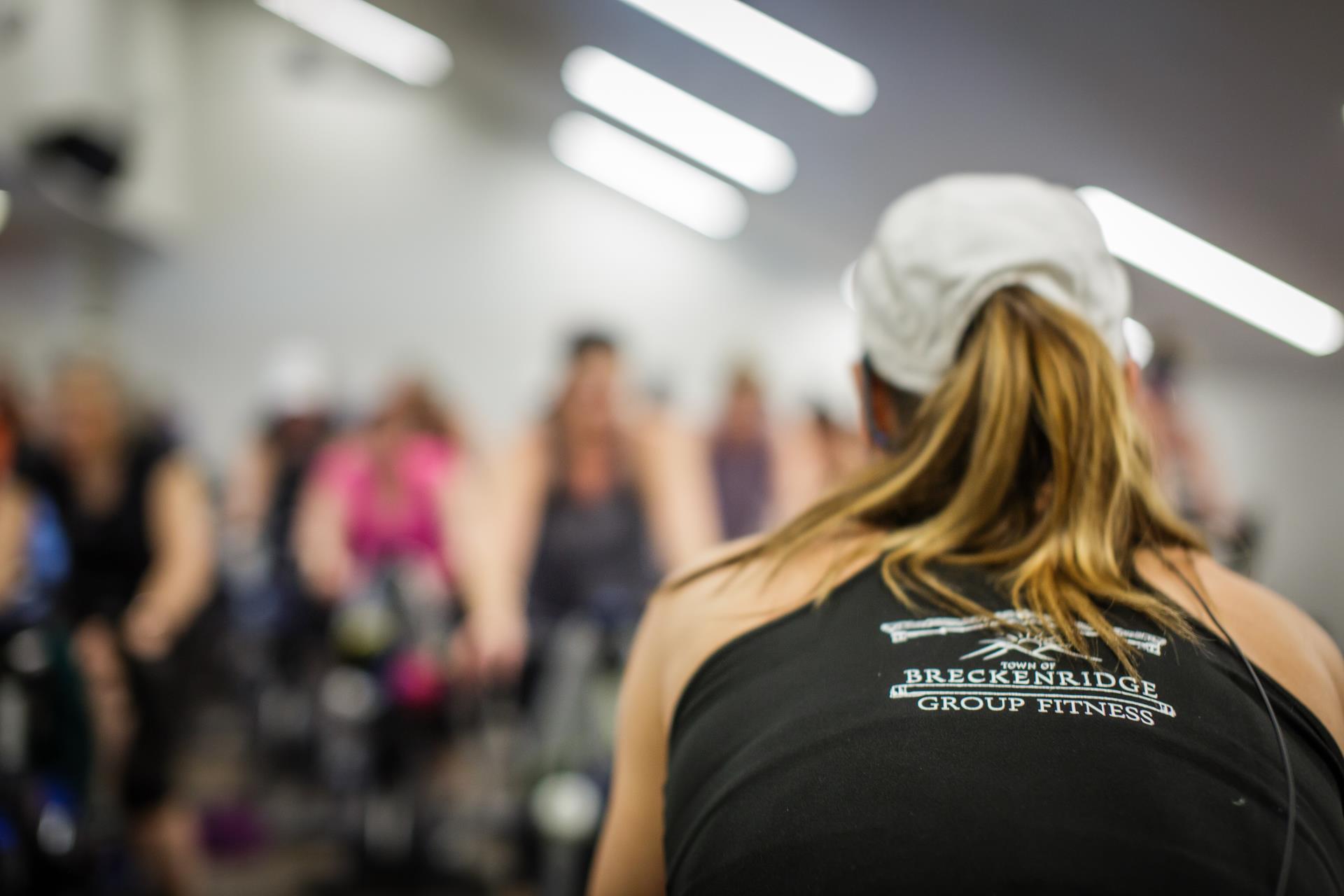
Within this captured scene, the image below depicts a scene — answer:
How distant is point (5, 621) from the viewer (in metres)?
2.58

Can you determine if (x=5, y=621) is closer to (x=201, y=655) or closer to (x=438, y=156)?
(x=201, y=655)

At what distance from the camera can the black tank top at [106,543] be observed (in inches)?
115

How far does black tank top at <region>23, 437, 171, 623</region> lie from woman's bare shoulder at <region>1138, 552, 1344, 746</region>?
2900mm

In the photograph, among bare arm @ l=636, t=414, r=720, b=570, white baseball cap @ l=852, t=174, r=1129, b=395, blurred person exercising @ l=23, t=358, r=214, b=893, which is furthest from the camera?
bare arm @ l=636, t=414, r=720, b=570

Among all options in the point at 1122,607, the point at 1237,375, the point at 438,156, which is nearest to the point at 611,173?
the point at 438,156

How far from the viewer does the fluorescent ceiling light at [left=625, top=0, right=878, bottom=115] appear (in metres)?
1.12

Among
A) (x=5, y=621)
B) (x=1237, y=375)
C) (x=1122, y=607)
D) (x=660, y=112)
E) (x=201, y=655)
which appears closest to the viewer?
(x=1122, y=607)

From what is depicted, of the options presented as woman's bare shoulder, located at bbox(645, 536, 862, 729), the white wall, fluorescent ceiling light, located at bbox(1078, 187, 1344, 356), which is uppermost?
fluorescent ceiling light, located at bbox(1078, 187, 1344, 356)

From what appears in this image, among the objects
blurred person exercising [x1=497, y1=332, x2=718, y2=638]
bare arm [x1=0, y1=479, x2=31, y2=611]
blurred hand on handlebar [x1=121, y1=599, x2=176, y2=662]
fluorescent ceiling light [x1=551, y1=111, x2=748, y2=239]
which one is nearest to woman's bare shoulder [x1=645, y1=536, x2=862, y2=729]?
blurred person exercising [x1=497, y1=332, x2=718, y2=638]

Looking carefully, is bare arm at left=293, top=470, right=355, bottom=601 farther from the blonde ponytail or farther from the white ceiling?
the blonde ponytail

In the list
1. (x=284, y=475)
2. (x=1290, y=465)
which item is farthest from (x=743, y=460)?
(x=1290, y=465)

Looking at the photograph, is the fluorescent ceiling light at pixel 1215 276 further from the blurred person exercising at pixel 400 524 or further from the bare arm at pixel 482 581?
the blurred person exercising at pixel 400 524

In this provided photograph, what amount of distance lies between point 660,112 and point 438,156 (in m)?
3.73

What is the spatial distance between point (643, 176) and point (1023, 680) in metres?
4.74
